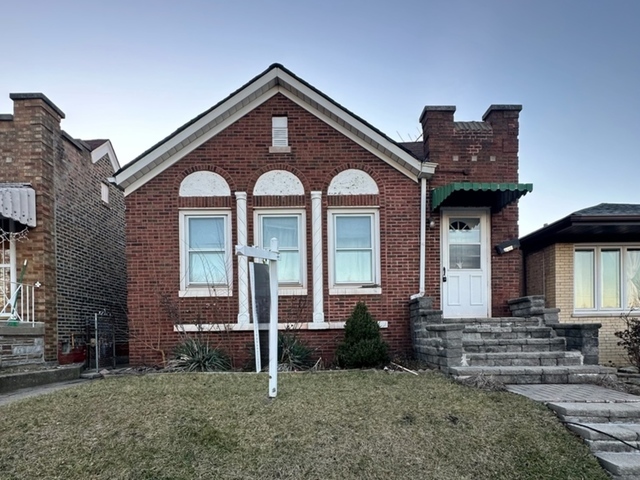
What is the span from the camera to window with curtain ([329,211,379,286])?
8.33 meters

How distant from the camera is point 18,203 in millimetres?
7770

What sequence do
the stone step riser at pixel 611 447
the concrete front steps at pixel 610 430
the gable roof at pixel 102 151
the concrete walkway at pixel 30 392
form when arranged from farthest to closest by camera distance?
the gable roof at pixel 102 151
the concrete walkway at pixel 30 392
the stone step riser at pixel 611 447
the concrete front steps at pixel 610 430

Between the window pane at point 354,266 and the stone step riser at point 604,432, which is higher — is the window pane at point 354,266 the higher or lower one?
the higher one

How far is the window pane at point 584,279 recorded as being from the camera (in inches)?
377

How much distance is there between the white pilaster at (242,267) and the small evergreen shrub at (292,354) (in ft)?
3.31

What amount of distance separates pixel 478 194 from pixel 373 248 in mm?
2524

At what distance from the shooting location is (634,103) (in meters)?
12.3

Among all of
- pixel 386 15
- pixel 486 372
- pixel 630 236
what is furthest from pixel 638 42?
pixel 486 372

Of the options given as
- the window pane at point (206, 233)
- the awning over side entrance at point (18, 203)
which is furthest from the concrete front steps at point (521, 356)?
the awning over side entrance at point (18, 203)

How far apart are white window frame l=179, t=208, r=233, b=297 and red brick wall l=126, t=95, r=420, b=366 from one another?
0.36 feet

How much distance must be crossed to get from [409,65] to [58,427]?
13092 millimetres

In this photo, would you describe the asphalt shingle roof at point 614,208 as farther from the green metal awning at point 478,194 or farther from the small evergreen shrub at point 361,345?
the small evergreen shrub at point 361,345

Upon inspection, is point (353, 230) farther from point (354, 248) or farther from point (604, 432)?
point (604, 432)

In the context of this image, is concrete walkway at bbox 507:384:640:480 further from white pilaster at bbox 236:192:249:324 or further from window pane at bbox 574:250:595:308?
white pilaster at bbox 236:192:249:324
